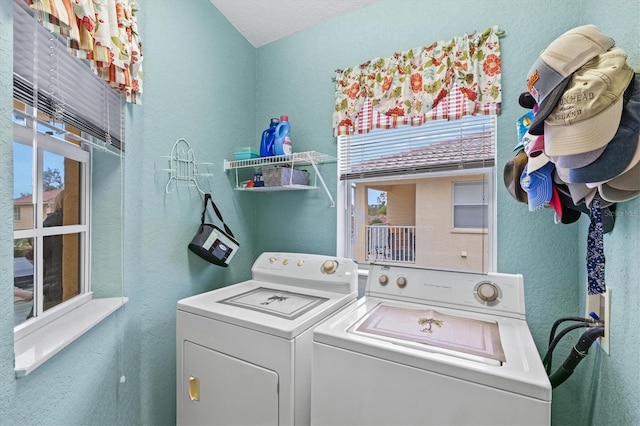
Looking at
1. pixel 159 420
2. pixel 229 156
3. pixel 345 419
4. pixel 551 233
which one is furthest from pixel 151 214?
pixel 551 233

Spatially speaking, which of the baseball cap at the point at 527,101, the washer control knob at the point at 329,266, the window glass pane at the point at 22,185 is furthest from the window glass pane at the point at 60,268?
the baseball cap at the point at 527,101

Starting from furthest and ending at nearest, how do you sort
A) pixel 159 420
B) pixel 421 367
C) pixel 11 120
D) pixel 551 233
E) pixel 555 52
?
pixel 159 420
pixel 551 233
pixel 421 367
pixel 11 120
pixel 555 52

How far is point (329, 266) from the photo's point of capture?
6.11 feet

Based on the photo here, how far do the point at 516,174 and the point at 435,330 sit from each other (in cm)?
71

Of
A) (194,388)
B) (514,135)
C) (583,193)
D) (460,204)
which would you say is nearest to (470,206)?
(460,204)

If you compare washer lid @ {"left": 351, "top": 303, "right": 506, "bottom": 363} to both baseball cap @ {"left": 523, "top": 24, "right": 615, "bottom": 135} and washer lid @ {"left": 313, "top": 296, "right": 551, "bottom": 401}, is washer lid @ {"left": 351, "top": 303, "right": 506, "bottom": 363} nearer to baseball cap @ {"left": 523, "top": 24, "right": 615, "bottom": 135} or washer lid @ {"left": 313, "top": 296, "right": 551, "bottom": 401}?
washer lid @ {"left": 313, "top": 296, "right": 551, "bottom": 401}

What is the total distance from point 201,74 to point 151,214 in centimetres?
100

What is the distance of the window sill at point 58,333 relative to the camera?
96 cm

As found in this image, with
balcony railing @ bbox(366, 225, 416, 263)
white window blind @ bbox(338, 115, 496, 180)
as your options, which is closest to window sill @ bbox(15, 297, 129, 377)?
balcony railing @ bbox(366, 225, 416, 263)

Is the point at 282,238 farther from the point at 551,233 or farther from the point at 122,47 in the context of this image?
the point at 551,233

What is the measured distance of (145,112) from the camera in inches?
63.5

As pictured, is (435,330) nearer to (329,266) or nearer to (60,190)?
(329,266)

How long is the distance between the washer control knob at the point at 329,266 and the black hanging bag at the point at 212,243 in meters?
0.64

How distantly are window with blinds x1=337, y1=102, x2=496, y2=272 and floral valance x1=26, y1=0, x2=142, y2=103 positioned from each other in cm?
131
